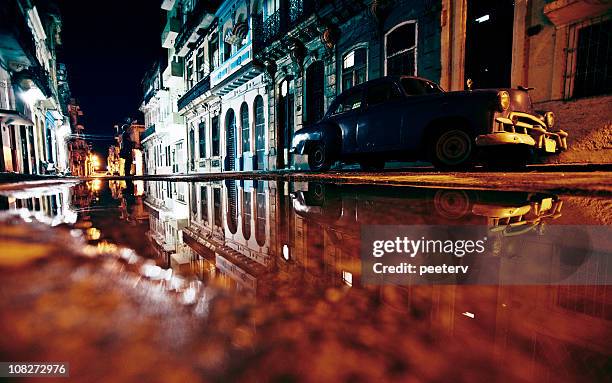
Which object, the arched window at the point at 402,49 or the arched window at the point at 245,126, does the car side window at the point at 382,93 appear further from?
the arched window at the point at 245,126

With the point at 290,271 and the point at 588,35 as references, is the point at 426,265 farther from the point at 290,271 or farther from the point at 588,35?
the point at 588,35

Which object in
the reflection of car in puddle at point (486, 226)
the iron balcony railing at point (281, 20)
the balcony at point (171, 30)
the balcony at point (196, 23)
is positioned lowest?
the reflection of car in puddle at point (486, 226)

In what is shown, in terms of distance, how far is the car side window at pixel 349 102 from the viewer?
5.62 metres

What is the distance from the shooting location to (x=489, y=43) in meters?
7.14

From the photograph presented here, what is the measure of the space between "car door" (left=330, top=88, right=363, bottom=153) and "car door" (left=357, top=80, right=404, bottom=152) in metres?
0.14

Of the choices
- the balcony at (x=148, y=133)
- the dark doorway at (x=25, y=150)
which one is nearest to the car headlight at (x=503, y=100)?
the dark doorway at (x=25, y=150)

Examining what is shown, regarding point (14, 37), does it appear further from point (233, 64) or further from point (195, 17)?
point (195, 17)

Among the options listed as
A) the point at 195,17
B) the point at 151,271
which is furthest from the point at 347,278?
the point at 195,17

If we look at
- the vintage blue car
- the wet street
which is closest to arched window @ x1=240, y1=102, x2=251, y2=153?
the vintage blue car

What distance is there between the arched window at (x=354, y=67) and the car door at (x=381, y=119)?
17.0 feet

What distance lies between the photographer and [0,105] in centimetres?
1217

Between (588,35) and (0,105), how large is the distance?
2028 centimetres

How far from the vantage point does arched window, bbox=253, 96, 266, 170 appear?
14.8 m

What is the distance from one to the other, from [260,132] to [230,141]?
152 inches
